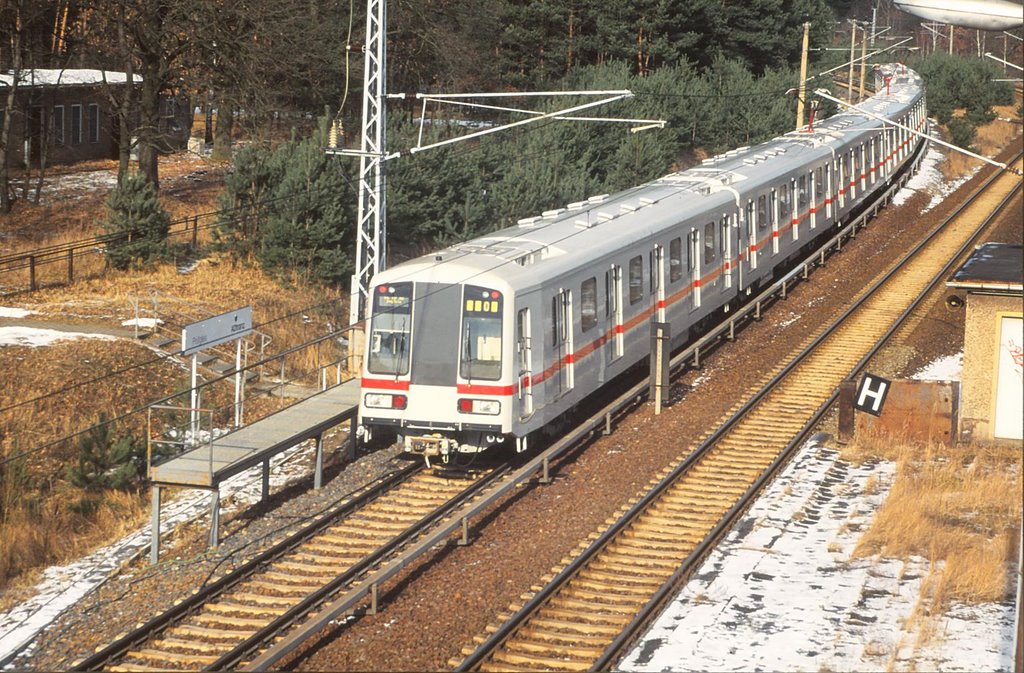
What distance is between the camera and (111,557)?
16.2 metres

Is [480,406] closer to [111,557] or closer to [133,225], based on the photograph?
[111,557]

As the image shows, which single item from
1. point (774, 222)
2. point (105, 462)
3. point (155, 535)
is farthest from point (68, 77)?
point (155, 535)

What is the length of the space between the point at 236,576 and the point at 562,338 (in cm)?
595

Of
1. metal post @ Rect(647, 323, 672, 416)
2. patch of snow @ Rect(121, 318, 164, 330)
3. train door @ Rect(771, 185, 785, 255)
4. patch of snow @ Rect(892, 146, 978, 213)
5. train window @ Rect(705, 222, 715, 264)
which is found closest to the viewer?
metal post @ Rect(647, 323, 672, 416)

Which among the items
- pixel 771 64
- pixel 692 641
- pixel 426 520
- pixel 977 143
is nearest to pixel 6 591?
pixel 426 520

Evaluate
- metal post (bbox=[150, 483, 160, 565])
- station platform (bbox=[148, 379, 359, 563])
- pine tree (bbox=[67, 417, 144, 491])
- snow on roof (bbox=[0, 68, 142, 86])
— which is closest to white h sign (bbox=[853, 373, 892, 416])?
station platform (bbox=[148, 379, 359, 563])

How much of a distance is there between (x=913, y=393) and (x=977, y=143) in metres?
51.2

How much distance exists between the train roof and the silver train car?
0.12ft

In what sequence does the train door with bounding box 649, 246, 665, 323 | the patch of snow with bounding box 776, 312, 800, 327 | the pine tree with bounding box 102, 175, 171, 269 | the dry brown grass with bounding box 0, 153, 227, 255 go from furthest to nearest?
1. the dry brown grass with bounding box 0, 153, 227, 255
2. the pine tree with bounding box 102, 175, 171, 269
3. the patch of snow with bounding box 776, 312, 800, 327
4. the train door with bounding box 649, 246, 665, 323

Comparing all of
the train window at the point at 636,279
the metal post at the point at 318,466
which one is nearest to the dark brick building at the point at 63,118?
the train window at the point at 636,279

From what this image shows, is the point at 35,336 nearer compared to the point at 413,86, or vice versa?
the point at 35,336

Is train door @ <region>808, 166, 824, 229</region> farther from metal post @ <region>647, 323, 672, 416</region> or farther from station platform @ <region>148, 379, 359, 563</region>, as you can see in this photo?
station platform @ <region>148, 379, 359, 563</region>

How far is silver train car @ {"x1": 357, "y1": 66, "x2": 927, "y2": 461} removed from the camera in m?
17.3

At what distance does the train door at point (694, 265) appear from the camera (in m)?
24.1
